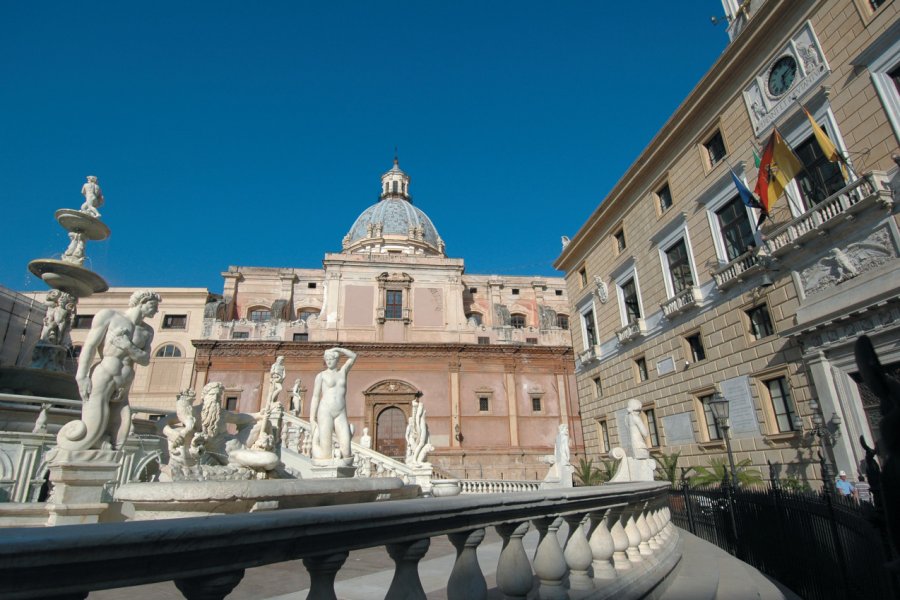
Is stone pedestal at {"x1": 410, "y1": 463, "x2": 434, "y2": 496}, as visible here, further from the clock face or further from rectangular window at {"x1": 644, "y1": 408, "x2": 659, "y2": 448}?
the clock face

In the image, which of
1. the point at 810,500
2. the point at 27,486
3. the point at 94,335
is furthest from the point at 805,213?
the point at 27,486

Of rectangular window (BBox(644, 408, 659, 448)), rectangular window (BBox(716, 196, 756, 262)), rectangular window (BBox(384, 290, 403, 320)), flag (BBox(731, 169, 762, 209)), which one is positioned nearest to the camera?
flag (BBox(731, 169, 762, 209))

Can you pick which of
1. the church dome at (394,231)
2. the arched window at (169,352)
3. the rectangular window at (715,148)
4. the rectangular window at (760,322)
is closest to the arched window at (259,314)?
the arched window at (169,352)

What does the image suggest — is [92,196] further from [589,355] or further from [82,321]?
[82,321]

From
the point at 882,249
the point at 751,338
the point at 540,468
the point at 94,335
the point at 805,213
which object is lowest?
the point at 540,468

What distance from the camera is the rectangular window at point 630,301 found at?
63.0 feet

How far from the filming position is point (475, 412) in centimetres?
2864

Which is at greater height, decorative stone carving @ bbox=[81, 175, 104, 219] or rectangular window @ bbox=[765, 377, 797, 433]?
decorative stone carving @ bbox=[81, 175, 104, 219]

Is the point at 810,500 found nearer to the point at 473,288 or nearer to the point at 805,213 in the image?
the point at 805,213

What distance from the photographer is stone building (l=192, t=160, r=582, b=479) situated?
2773 centimetres

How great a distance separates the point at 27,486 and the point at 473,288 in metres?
30.0

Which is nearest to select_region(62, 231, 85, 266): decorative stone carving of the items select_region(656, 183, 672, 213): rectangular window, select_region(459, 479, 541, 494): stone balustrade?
select_region(459, 479, 541, 494): stone balustrade

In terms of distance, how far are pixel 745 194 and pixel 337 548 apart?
1468 cm

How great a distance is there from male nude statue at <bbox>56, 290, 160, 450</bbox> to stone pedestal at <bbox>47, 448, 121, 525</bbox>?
0.15 metres
